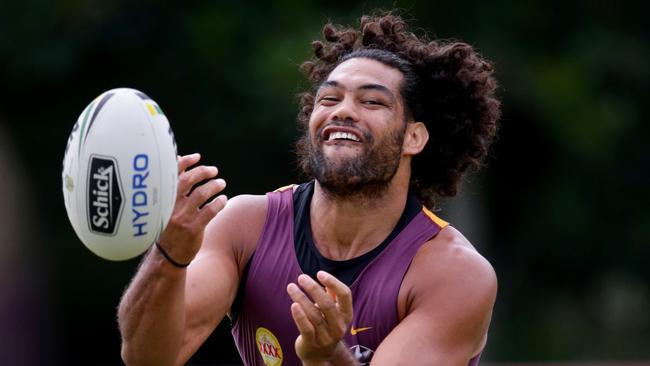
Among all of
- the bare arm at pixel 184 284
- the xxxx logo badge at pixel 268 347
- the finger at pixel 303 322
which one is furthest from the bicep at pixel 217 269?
the finger at pixel 303 322

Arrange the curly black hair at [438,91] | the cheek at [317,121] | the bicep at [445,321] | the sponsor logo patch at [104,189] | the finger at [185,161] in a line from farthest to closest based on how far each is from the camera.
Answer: the curly black hair at [438,91] → the cheek at [317,121] → the bicep at [445,321] → the finger at [185,161] → the sponsor logo patch at [104,189]

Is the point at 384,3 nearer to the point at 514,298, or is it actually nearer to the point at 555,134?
the point at 555,134

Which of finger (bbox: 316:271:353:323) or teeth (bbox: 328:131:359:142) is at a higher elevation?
teeth (bbox: 328:131:359:142)

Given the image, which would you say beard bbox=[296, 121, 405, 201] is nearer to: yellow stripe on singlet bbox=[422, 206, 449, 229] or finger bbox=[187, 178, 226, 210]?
yellow stripe on singlet bbox=[422, 206, 449, 229]

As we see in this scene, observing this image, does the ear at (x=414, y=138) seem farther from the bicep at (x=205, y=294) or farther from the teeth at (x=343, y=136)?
the bicep at (x=205, y=294)

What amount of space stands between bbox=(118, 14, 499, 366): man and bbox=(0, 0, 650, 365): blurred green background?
29.0 ft

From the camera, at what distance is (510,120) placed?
1656cm

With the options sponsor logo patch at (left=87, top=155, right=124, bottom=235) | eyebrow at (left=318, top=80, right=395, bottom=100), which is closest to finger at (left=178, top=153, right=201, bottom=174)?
sponsor logo patch at (left=87, top=155, right=124, bottom=235)

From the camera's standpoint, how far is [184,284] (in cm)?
552

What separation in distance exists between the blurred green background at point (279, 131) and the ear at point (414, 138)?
28.6 feet

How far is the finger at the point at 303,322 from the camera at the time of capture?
5.15 metres

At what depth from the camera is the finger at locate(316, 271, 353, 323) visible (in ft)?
16.9

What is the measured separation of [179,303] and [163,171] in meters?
0.63

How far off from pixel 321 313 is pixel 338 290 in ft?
0.41
